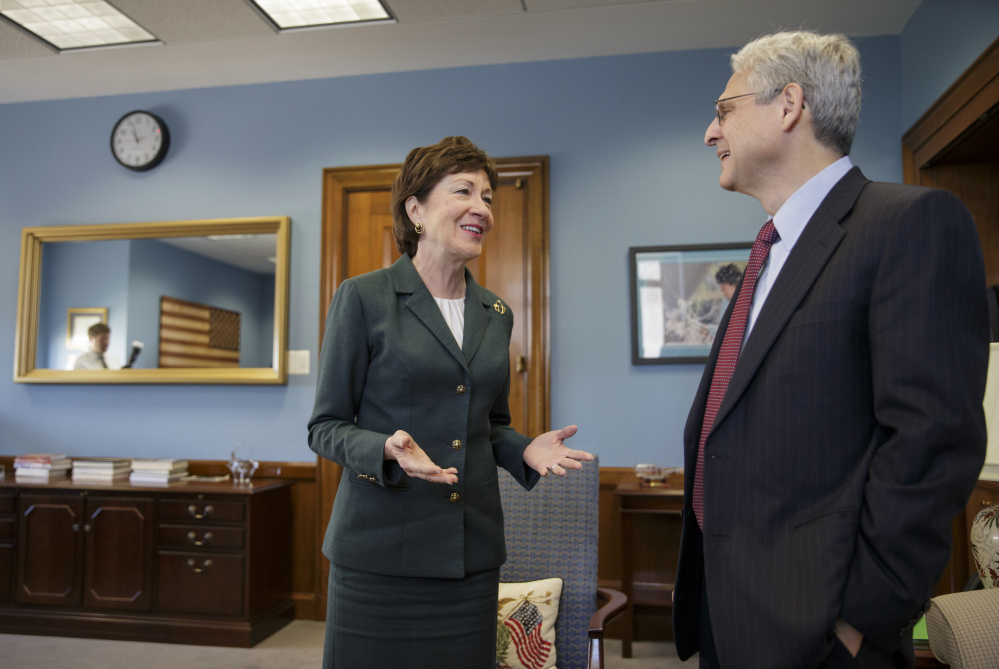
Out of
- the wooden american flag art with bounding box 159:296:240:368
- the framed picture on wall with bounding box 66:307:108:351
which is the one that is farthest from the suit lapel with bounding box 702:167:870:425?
the framed picture on wall with bounding box 66:307:108:351

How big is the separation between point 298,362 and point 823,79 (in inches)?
133

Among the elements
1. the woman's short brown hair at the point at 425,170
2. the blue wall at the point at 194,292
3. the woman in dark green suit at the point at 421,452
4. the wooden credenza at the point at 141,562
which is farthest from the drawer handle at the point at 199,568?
the woman's short brown hair at the point at 425,170

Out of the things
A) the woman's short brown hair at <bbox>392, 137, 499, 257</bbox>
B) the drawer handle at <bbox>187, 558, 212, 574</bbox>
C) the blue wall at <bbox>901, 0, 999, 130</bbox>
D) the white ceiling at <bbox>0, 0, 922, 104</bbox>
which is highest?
the white ceiling at <bbox>0, 0, 922, 104</bbox>

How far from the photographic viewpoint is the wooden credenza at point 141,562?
3.44 m

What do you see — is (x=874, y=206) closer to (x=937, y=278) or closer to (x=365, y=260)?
(x=937, y=278)

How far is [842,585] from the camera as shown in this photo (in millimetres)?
935

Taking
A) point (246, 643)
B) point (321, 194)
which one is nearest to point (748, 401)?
point (246, 643)

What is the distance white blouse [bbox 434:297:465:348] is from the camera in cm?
155

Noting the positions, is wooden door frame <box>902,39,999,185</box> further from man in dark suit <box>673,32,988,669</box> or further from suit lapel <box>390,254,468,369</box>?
suit lapel <box>390,254,468,369</box>

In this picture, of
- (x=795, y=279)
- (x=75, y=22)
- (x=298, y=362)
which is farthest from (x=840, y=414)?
(x=75, y=22)

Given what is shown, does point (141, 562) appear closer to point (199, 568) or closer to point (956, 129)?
point (199, 568)

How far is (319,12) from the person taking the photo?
11.3ft

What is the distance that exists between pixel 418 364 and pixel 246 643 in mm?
2668

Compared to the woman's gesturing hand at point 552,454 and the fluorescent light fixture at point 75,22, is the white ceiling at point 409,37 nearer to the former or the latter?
the fluorescent light fixture at point 75,22
